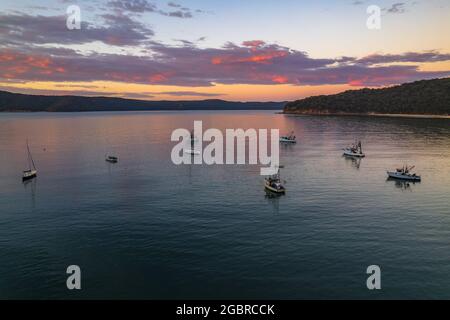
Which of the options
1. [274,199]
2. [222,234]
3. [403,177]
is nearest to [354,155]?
[403,177]

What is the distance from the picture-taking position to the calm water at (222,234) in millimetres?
49000

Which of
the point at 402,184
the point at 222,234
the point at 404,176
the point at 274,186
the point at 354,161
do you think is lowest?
the point at 222,234

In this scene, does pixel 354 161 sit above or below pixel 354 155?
below

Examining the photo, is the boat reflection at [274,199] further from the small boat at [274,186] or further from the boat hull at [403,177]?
the boat hull at [403,177]

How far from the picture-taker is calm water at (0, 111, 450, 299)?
49.0m

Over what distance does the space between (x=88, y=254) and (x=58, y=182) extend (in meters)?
59.4

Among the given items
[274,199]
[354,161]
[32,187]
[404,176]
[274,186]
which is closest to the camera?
[274,199]

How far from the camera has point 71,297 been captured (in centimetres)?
4628

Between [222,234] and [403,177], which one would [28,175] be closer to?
[222,234]

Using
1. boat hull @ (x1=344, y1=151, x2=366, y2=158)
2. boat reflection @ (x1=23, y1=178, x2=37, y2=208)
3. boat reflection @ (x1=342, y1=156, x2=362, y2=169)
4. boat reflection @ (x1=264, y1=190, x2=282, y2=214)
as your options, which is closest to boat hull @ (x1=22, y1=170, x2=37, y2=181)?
boat reflection @ (x1=23, y1=178, x2=37, y2=208)

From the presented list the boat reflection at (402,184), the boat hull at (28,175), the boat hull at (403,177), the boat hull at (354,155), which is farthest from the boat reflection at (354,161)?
the boat hull at (28,175)

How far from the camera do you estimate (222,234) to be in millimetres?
66500
